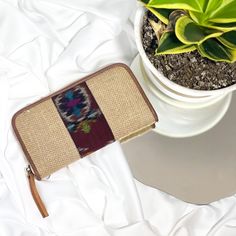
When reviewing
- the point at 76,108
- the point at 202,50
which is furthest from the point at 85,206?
the point at 202,50

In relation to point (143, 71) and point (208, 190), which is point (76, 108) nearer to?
point (143, 71)

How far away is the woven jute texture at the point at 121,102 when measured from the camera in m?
0.69

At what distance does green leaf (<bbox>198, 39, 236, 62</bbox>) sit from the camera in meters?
0.55

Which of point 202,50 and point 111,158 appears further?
point 111,158

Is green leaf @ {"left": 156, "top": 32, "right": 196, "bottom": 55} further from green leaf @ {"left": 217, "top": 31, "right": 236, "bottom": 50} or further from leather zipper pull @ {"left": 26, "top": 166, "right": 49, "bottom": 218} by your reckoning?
leather zipper pull @ {"left": 26, "top": 166, "right": 49, "bottom": 218}

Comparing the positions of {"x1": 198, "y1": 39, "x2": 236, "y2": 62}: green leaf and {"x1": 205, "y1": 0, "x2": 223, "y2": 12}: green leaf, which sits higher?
{"x1": 205, "y1": 0, "x2": 223, "y2": 12}: green leaf

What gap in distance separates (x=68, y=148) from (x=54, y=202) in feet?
0.34

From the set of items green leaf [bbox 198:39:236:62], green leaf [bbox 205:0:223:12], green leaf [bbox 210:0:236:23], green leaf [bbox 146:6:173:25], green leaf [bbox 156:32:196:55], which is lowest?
green leaf [bbox 198:39:236:62]

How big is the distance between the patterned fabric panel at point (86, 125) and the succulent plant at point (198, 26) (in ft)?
0.55

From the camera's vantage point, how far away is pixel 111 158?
2.49ft

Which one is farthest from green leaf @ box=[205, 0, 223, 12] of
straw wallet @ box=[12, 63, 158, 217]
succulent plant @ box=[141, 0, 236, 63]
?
straw wallet @ box=[12, 63, 158, 217]

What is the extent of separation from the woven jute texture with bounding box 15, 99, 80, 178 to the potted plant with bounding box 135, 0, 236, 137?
0.14 m

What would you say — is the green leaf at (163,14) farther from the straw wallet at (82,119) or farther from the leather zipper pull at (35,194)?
the leather zipper pull at (35,194)

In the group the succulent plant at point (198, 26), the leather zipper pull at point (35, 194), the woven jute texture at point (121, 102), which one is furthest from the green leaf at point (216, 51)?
the leather zipper pull at point (35, 194)
